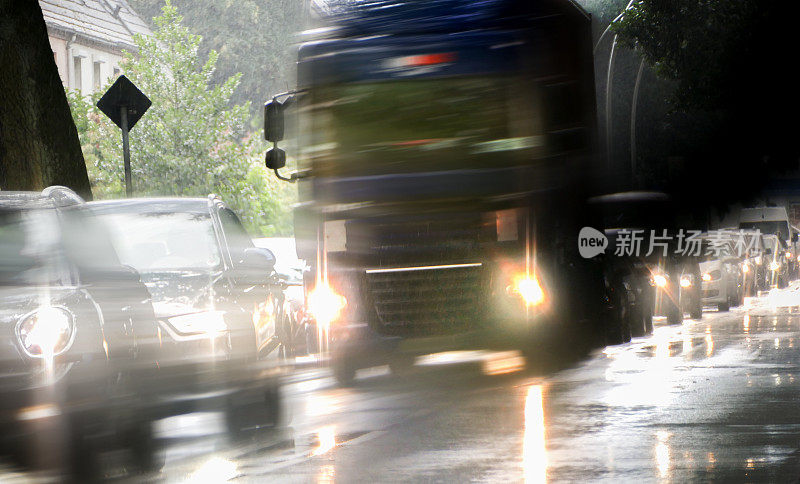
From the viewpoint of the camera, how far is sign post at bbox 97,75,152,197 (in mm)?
17422

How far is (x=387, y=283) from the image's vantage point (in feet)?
47.9

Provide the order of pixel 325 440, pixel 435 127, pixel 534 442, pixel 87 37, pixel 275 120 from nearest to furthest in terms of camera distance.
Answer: pixel 534 442 → pixel 325 440 → pixel 435 127 → pixel 275 120 → pixel 87 37

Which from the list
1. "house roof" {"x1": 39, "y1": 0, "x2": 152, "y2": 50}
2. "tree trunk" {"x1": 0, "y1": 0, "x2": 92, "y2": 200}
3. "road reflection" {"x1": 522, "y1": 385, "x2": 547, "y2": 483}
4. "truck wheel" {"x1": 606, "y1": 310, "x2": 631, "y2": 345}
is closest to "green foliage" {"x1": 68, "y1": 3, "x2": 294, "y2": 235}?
"house roof" {"x1": 39, "y1": 0, "x2": 152, "y2": 50}

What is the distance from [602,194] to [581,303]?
142 cm

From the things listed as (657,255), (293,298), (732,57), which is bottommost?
(293,298)

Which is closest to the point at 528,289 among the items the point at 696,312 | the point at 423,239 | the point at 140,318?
the point at 423,239

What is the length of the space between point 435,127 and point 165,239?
2.82m

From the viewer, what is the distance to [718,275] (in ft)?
96.6

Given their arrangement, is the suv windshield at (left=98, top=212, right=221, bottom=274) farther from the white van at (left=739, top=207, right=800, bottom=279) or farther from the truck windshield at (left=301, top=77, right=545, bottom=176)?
the white van at (left=739, top=207, right=800, bottom=279)

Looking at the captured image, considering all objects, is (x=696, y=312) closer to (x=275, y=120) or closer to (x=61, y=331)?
(x=275, y=120)

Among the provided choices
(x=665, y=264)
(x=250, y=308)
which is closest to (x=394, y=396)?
(x=250, y=308)

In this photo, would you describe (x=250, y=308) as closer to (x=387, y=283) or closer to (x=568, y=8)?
(x=387, y=283)

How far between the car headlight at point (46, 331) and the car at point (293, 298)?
9.46 meters

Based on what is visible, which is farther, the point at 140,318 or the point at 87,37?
the point at 87,37
